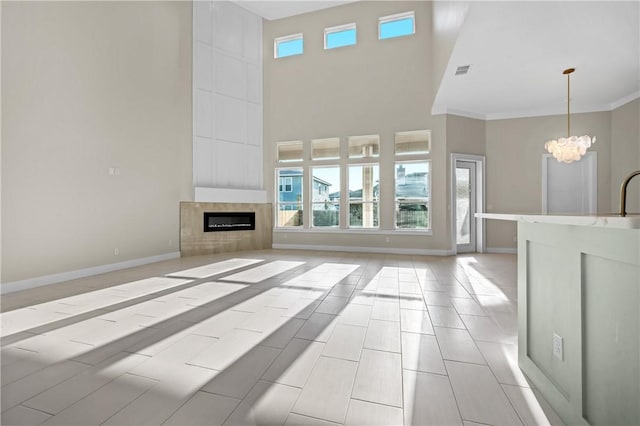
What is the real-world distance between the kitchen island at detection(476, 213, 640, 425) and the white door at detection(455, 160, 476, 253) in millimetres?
5739

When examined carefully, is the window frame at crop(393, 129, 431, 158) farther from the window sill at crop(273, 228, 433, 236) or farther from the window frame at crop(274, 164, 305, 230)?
the window frame at crop(274, 164, 305, 230)

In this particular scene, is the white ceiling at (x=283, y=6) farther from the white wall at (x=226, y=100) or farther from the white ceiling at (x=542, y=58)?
the white ceiling at (x=542, y=58)

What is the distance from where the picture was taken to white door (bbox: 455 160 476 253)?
722 cm

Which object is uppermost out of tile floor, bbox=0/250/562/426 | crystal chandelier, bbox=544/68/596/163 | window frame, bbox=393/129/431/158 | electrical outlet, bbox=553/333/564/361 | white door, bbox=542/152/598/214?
window frame, bbox=393/129/431/158

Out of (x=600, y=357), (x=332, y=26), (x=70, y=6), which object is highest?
(x=332, y=26)

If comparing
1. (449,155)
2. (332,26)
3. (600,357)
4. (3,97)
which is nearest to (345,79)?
(332,26)

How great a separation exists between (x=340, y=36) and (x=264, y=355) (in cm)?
821

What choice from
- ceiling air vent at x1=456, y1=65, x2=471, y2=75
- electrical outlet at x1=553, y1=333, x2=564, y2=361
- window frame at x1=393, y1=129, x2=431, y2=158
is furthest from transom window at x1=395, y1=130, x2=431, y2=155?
electrical outlet at x1=553, y1=333, x2=564, y2=361

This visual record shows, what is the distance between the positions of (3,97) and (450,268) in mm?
7055

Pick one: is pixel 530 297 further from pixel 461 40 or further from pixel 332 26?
pixel 332 26

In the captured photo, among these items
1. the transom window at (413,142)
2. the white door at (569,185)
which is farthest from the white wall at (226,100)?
the white door at (569,185)

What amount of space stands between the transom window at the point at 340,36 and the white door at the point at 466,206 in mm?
4327

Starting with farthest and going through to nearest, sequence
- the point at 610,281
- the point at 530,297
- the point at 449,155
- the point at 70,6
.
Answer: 1. the point at 449,155
2. the point at 70,6
3. the point at 530,297
4. the point at 610,281

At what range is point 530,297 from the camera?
73.5 inches
